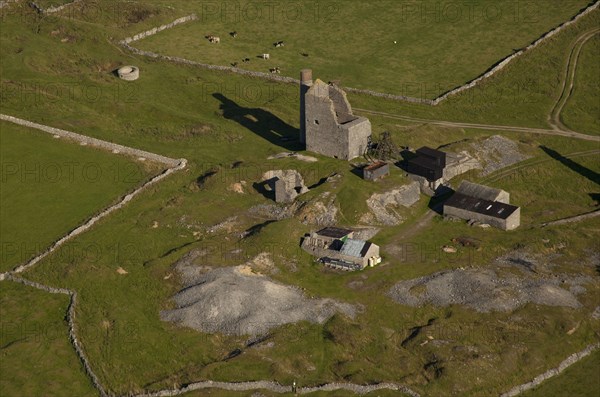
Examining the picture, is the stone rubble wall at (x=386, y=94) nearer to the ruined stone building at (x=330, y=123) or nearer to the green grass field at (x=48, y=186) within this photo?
the ruined stone building at (x=330, y=123)

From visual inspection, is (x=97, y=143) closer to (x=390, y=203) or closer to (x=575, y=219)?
(x=390, y=203)

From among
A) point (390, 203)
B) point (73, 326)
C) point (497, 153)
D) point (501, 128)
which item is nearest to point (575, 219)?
point (497, 153)

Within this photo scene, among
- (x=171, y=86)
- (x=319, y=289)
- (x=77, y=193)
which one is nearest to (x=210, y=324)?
(x=319, y=289)

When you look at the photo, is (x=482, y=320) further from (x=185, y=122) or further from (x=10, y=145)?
(x=10, y=145)

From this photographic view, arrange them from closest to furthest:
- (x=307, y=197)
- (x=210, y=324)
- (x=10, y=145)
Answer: (x=210, y=324) → (x=307, y=197) → (x=10, y=145)

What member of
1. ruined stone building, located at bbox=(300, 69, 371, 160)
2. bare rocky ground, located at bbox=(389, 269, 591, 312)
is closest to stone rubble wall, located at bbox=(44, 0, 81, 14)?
ruined stone building, located at bbox=(300, 69, 371, 160)

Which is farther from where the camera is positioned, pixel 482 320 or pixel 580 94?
pixel 580 94
